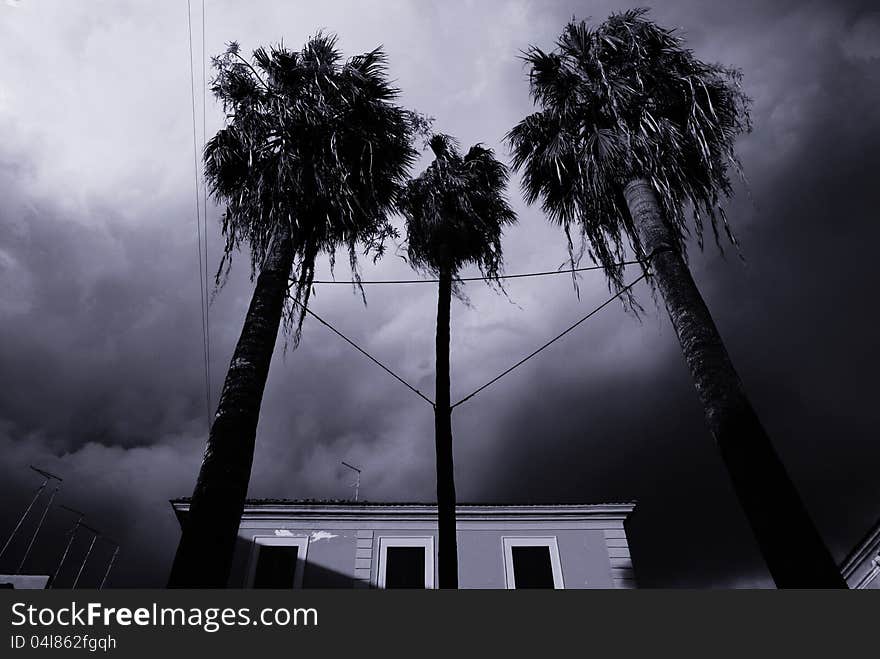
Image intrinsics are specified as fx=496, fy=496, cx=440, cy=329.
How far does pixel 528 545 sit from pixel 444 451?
7441 mm

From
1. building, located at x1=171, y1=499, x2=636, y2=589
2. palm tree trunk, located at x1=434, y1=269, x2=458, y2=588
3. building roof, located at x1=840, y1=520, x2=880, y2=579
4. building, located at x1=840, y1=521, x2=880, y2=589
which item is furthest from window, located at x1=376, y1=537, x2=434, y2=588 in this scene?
building roof, located at x1=840, y1=520, x2=880, y2=579

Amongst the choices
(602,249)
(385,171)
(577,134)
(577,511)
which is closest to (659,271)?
(602,249)

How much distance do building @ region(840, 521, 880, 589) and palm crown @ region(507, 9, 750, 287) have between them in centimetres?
1968

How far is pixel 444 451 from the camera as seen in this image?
9.43 m

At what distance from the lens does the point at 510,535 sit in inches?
597

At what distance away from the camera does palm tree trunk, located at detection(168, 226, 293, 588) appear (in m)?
4.20

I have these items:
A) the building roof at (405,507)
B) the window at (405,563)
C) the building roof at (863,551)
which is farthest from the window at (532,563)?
the building roof at (863,551)

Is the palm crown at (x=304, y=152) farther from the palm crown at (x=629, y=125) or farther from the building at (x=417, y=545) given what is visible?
the building at (x=417, y=545)

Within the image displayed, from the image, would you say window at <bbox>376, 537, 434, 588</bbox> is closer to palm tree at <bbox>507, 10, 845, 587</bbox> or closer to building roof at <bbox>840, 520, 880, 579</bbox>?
palm tree at <bbox>507, 10, 845, 587</bbox>

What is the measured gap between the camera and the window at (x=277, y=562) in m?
14.4

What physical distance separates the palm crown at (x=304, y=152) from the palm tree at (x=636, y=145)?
2809mm

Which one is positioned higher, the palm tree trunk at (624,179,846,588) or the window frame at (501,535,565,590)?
the window frame at (501,535,565,590)

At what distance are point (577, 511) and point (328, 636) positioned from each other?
1382 cm

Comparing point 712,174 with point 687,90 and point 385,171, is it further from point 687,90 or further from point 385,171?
point 385,171
